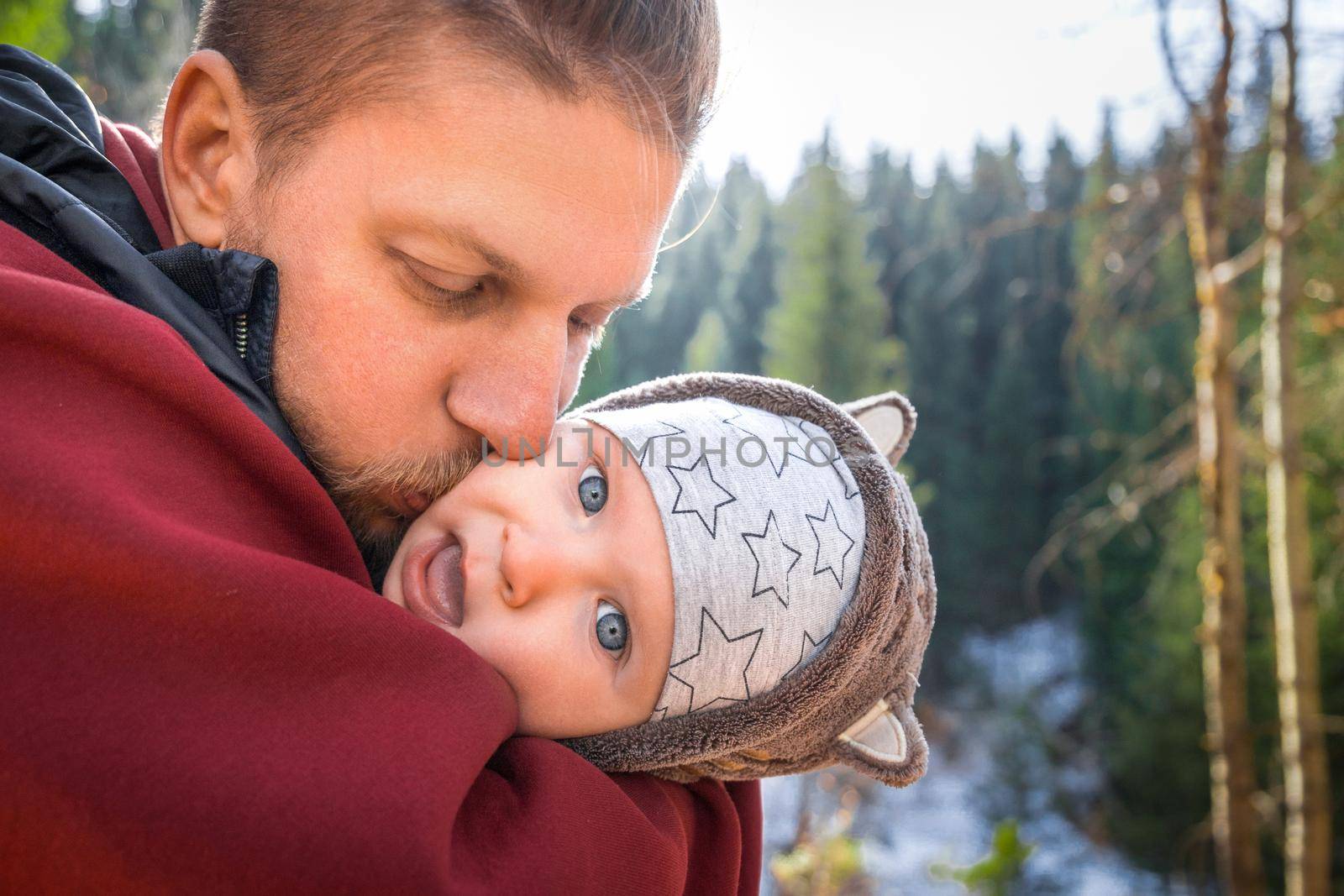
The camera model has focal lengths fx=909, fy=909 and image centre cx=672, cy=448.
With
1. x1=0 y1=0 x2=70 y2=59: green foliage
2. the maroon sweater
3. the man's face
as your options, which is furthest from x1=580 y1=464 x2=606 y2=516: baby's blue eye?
x1=0 y1=0 x2=70 y2=59: green foliage

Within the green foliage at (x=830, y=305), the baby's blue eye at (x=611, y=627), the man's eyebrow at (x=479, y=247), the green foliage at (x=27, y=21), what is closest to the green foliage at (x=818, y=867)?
the baby's blue eye at (x=611, y=627)

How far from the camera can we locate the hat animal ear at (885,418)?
1.67m

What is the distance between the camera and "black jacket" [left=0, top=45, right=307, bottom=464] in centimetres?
98

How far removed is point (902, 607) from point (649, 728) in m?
0.41

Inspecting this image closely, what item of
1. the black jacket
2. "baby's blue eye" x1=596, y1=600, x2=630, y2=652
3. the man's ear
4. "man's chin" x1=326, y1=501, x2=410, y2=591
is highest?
the man's ear

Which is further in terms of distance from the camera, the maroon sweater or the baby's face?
the baby's face

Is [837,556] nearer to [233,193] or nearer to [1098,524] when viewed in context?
[233,193]

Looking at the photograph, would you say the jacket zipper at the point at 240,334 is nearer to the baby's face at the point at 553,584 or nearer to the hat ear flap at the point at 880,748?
the baby's face at the point at 553,584

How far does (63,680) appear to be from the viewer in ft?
2.27

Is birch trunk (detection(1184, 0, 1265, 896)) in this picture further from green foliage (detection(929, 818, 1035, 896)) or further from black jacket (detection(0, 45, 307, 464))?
black jacket (detection(0, 45, 307, 464))

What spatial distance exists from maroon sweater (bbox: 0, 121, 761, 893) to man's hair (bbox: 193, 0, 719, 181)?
15.1 inches

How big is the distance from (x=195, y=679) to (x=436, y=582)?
518 mm

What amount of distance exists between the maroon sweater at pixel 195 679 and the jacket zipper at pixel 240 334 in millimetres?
208

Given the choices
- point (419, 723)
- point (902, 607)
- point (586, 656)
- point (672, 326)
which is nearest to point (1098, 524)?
point (902, 607)
